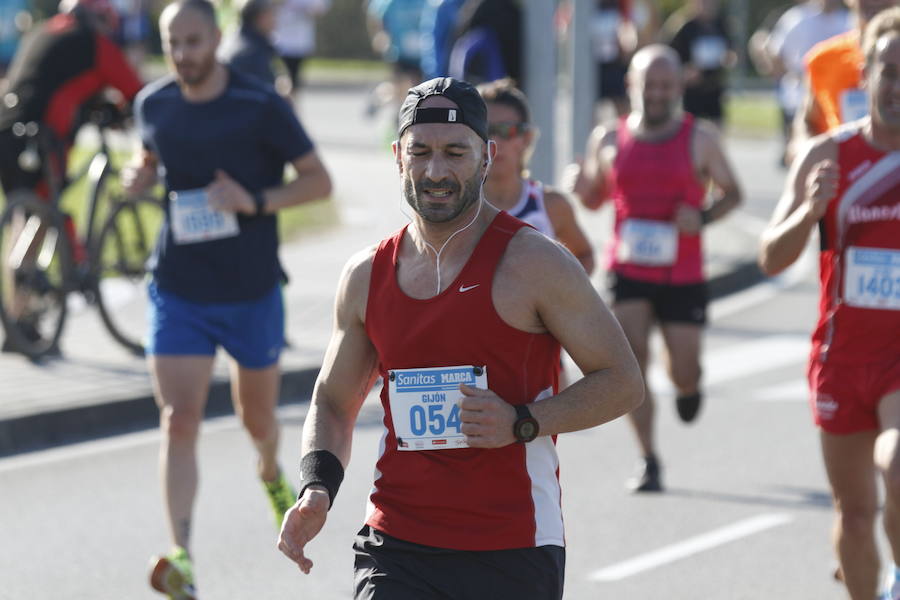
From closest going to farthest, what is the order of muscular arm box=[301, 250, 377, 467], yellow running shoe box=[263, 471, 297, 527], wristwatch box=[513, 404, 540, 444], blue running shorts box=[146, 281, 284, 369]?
1. wristwatch box=[513, 404, 540, 444]
2. muscular arm box=[301, 250, 377, 467]
3. blue running shorts box=[146, 281, 284, 369]
4. yellow running shoe box=[263, 471, 297, 527]

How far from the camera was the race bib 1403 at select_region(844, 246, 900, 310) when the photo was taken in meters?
5.38

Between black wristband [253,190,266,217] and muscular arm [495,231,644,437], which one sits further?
black wristband [253,190,266,217]

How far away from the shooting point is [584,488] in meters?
8.23

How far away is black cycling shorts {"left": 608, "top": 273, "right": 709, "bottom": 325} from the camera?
8445 mm

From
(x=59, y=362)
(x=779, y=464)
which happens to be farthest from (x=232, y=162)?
(x=59, y=362)

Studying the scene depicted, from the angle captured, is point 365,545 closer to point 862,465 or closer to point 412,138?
point 412,138

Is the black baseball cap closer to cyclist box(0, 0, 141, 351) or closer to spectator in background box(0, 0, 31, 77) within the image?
cyclist box(0, 0, 141, 351)

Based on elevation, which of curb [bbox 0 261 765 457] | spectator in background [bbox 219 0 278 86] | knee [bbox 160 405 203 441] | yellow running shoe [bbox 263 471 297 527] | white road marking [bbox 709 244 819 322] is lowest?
white road marking [bbox 709 244 819 322]

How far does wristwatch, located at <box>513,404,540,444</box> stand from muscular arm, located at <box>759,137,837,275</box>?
169cm

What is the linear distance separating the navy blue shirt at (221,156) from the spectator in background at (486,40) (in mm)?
5697

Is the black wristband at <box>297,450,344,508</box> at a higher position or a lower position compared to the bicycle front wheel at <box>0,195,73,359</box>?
higher

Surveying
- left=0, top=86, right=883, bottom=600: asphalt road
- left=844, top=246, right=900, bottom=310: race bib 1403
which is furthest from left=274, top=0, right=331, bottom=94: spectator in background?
left=844, top=246, right=900, bottom=310: race bib 1403

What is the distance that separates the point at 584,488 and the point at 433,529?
13.9 ft

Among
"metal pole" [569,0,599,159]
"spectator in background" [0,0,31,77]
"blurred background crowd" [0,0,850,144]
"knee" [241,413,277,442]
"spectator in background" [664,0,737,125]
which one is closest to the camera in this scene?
"knee" [241,413,277,442]
